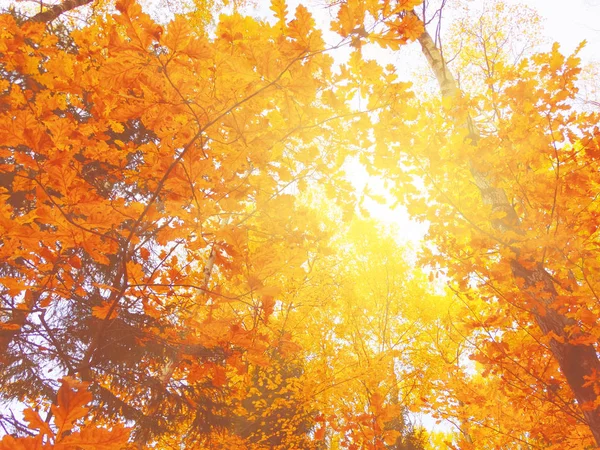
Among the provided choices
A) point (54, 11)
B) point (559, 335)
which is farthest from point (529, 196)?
point (54, 11)

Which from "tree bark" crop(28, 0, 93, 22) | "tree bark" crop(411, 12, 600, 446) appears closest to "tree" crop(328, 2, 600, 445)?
"tree bark" crop(411, 12, 600, 446)

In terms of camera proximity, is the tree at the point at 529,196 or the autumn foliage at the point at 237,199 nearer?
the autumn foliage at the point at 237,199

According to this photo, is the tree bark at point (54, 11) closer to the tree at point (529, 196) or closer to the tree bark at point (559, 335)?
the tree at point (529, 196)

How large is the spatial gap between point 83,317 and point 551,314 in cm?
427

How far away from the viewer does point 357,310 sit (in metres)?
8.22

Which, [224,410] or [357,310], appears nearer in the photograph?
[224,410]

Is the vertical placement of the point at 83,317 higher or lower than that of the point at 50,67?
lower

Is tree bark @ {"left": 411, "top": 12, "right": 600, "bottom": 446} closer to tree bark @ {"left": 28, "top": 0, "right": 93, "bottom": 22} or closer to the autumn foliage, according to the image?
the autumn foliage

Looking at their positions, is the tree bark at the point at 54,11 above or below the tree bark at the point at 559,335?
above

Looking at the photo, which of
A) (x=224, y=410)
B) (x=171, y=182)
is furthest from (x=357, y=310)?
(x=171, y=182)

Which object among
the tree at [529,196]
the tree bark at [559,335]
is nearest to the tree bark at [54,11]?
the tree at [529,196]

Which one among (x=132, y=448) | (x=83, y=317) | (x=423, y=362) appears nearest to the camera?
(x=83, y=317)

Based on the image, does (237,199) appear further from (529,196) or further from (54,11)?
(54,11)

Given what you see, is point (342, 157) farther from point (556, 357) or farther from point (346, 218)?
point (556, 357)
